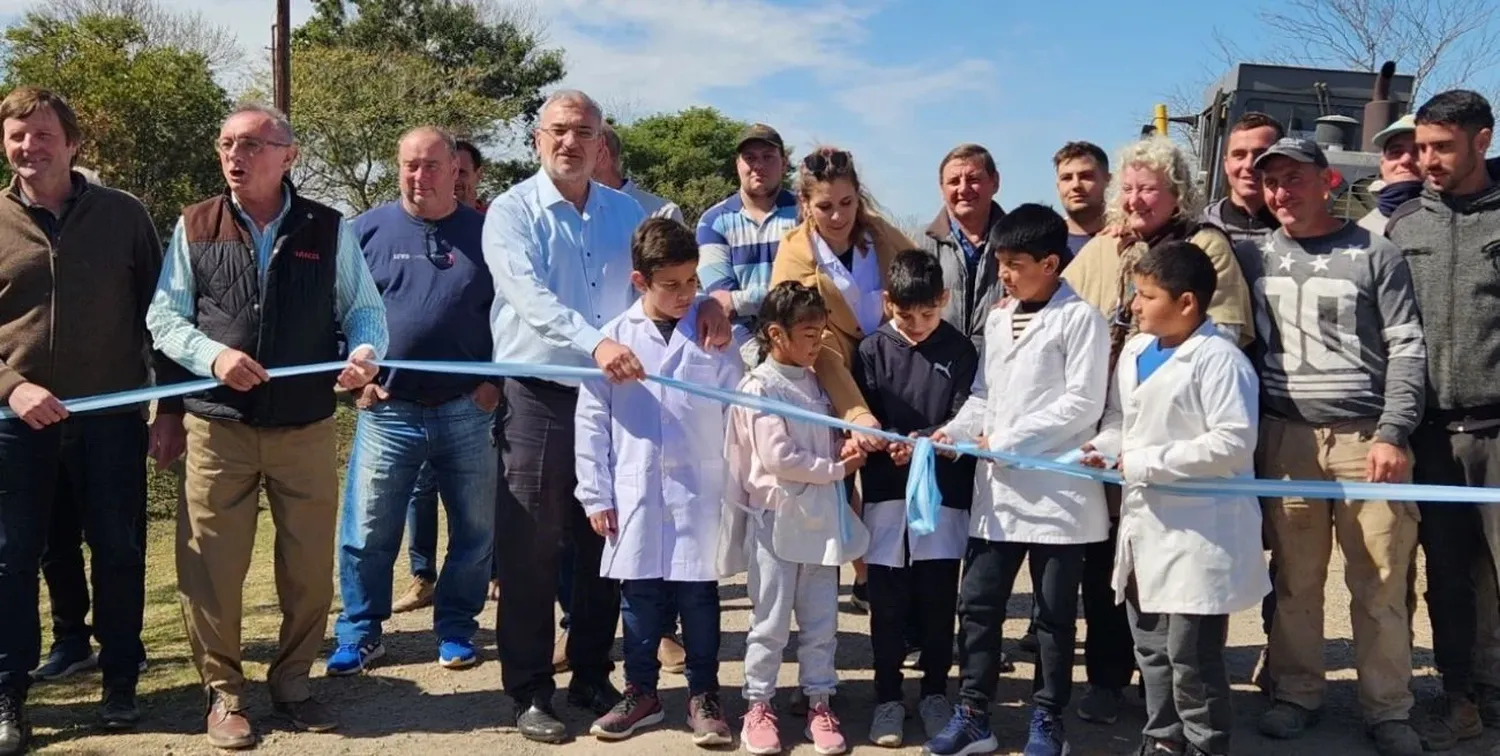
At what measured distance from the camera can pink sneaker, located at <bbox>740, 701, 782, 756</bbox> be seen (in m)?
3.98

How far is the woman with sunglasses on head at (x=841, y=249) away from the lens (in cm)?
439

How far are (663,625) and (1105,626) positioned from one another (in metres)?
1.74

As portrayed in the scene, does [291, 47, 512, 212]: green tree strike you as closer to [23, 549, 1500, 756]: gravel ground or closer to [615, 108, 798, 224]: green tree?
[615, 108, 798, 224]: green tree

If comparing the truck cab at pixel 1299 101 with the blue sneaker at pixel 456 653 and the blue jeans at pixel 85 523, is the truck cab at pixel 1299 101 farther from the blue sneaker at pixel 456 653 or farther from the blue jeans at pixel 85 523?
the blue jeans at pixel 85 523

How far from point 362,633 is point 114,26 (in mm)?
22367

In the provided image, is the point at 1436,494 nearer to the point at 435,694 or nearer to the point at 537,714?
the point at 537,714

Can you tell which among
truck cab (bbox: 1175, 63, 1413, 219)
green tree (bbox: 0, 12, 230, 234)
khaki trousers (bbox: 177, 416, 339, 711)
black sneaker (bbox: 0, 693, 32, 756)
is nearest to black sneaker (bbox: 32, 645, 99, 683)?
black sneaker (bbox: 0, 693, 32, 756)

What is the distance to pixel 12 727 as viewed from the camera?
13.1 feet

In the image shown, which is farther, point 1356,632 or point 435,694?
point 435,694

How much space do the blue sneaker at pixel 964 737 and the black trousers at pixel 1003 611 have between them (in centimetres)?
4

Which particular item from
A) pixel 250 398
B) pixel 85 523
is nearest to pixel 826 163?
pixel 250 398

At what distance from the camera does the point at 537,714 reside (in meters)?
4.20

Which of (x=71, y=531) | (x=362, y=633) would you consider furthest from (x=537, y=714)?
(x=71, y=531)

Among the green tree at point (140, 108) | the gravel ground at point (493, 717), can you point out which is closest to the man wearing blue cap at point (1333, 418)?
the gravel ground at point (493, 717)
